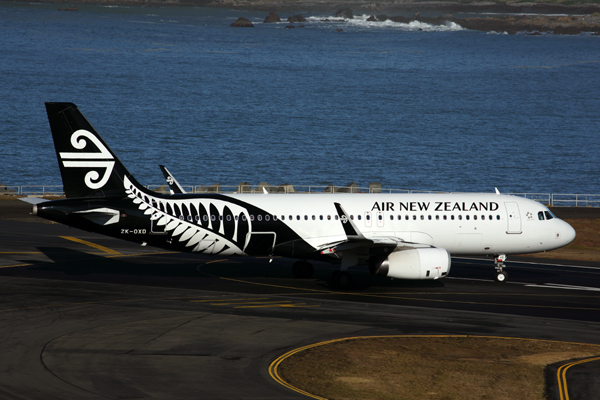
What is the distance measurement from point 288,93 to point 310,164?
71392 millimetres

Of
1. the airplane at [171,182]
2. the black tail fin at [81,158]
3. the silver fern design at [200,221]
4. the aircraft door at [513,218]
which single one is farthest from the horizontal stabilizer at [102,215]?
the aircraft door at [513,218]

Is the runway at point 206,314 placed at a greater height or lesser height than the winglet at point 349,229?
lesser

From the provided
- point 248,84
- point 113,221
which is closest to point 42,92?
point 248,84

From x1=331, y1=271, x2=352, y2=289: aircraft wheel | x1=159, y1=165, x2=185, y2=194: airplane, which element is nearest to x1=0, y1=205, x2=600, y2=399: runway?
x1=331, y1=271, x2=352, y2=289: aircraft wheel

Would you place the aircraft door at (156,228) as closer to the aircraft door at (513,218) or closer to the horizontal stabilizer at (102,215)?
the horizontal stabilizer at (102,215)

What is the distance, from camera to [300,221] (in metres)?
36.5

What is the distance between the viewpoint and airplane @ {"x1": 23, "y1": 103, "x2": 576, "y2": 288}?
111ft

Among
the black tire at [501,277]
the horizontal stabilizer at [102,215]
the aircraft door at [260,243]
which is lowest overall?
the black tire at [501,277]

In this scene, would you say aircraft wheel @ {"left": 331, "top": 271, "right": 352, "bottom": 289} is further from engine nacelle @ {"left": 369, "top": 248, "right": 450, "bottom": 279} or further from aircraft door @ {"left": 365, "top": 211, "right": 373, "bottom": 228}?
aircraft door @ {"left": 365, "top": 211, "right": 373, "bottom": 228}

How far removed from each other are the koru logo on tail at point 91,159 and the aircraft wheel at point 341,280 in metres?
13.1

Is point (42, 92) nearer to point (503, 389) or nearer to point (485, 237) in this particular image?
point (485, 237)

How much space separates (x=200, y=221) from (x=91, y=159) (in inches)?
253

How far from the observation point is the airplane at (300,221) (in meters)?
33.9

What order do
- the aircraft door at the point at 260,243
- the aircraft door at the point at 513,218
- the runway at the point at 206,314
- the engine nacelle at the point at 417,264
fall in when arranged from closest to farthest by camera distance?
1. the runway at the point at 206,314
2. the engine nacelle at the point at 417,264
3. the aircraft door at the point at 260,243
4. the aircraft door at the point at 513,218
